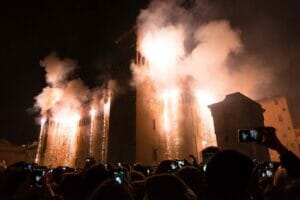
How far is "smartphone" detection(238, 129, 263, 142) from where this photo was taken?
2451mm

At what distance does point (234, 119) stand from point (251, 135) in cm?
2921

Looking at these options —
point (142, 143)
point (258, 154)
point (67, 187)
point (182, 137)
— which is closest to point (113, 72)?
point (142, 143)

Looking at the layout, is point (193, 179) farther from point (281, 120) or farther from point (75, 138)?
point (281, 120)

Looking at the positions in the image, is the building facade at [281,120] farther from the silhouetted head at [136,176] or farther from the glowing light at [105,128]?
the silhouetted head at [136,176]

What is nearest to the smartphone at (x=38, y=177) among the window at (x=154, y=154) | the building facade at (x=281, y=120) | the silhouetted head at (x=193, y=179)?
the silhouetted head at (x=193, y=179)

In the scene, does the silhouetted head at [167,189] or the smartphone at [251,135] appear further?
the smartphone at [251,135]

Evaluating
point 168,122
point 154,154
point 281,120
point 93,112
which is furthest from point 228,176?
point 281,120

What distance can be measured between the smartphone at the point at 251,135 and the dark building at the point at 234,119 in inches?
1076

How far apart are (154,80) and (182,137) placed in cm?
1006

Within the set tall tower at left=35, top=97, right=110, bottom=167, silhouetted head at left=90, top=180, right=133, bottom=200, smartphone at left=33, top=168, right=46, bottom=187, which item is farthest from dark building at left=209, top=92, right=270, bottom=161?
silhouetted head at left=90, top=180, right=133, bottom=200

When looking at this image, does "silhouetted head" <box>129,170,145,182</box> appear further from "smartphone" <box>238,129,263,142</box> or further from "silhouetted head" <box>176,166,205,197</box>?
"smartphone" <box>238,129,263,142</box>

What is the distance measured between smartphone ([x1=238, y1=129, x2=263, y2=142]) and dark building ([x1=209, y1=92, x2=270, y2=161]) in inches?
1076

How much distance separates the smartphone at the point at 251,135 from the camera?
8.04ft

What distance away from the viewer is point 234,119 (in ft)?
98.6
